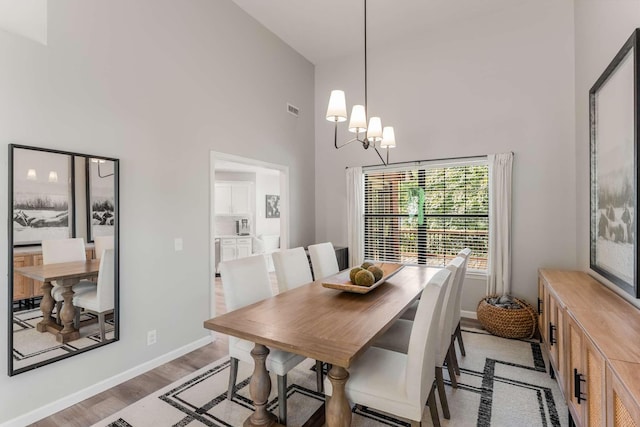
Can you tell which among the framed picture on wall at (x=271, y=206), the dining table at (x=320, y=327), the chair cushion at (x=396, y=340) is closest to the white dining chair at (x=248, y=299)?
Answer: the dining table at (x=320, y=327)

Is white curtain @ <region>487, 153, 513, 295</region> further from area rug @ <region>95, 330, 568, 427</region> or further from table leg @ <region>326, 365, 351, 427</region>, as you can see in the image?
table leg @ <region>326, 365, 351, 427</region>

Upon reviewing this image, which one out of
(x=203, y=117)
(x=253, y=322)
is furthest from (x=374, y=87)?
(x=253, y=322)

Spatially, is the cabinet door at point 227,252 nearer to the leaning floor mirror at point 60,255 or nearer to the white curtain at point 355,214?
the white curtain at point 355,214

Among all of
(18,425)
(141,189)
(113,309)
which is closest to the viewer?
(18,425)

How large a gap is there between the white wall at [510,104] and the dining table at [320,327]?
7.11 feet

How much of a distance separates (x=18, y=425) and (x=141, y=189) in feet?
5.86

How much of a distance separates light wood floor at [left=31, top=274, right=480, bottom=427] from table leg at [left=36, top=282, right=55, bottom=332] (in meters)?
0.61

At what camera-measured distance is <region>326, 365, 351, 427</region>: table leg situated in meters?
1.59

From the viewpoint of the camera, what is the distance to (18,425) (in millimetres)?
2068

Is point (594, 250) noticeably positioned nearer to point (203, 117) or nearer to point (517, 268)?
point (517, 268)

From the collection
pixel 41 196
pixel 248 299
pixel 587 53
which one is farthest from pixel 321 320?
pixel 587 53

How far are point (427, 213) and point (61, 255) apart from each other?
3.98 m

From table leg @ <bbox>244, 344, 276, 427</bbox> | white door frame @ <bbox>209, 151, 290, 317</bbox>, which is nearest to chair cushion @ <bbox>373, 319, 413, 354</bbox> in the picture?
table leg @ <bbox>244, 344, 276, 427</bbox>

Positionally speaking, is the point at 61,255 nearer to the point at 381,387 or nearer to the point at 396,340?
the point at 381,387
